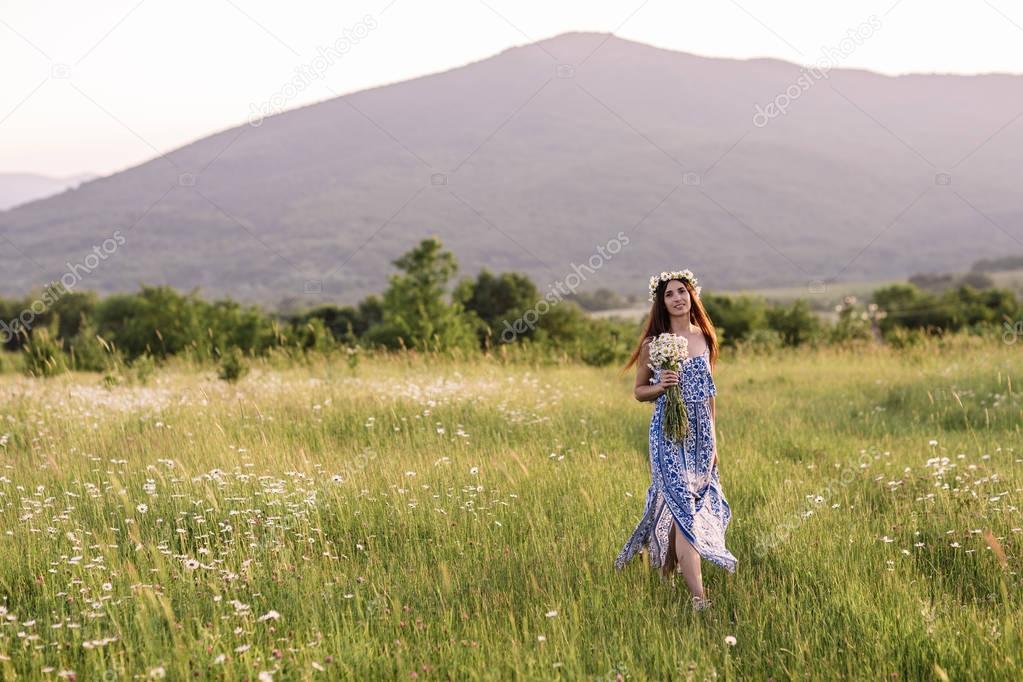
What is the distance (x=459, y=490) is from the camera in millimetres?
7062

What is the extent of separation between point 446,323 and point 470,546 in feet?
67.3

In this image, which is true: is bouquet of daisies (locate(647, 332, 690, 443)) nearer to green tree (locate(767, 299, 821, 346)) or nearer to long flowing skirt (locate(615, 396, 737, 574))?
long flowing skirt (locate(615, 396, 737, 574))

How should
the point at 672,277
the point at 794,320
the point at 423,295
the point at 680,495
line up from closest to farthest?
the point at 680,495, the point at 672,277, the point at 423,295, the point at 794,320

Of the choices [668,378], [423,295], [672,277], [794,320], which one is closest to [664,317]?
[672,277]

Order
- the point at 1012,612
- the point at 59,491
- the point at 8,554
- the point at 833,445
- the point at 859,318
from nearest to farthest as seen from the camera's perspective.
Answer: the point at 1012,612 < the point at 8,554 < the point at 59,491 < the point at 833,445 < the point at 859,318

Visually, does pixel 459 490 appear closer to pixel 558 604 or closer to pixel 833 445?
pixel 558 604

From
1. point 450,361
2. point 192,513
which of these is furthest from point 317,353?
point 192,513

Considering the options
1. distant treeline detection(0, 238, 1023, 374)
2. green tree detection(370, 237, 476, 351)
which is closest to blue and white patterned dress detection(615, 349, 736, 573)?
distant treeline detection(0, 238, 1023, 374)

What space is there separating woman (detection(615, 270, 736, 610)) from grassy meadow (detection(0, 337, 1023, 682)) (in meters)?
0.23

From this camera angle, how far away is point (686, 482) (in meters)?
5.50

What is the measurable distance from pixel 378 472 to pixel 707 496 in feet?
10.3

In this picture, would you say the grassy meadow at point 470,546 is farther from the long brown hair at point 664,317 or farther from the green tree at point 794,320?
the green tree at point 794,320

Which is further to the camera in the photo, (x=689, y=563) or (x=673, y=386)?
(x=673, y=386)

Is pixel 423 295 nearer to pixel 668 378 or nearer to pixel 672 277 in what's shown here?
pixel 672 277
